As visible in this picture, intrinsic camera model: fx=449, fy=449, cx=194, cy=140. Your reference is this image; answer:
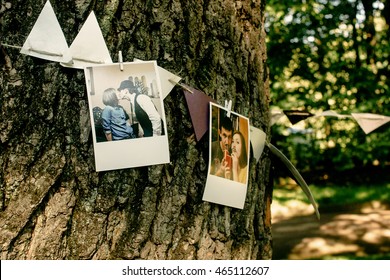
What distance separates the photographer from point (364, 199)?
6344 millimetres

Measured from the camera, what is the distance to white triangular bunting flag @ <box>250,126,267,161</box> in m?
1.39

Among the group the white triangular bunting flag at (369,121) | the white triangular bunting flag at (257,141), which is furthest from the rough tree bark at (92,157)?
the white triangular bunting flag at (369,121)

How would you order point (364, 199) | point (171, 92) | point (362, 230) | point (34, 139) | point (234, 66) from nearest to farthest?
point (34, 139) → point (171, 92) → point (234, 66) → point (362, 230) → point (364, 199)

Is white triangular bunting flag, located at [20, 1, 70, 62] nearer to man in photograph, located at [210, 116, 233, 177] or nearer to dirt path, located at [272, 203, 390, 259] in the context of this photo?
man in photograph, located at [210, 116, 233, 177]

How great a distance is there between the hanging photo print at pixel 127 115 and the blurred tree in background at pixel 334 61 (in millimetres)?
4156

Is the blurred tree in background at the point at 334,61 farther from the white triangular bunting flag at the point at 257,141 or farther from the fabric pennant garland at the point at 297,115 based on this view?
the white triangular bunting flag at the point at 257,141

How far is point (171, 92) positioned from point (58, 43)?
30 centimetres

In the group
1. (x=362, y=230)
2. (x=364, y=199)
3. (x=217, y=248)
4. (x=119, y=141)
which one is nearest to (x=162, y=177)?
(x=119, y=141)

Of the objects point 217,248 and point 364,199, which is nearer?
point 217,248

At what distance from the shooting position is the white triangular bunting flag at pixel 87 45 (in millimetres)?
1083

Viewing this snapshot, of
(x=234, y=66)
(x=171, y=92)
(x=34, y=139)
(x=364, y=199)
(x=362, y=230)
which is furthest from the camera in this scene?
(x=364, y=199)

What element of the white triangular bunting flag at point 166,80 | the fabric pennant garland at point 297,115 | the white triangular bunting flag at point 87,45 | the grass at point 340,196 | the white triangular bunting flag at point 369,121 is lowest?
the grass at point 340,196

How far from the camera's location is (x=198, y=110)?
1188 mm
